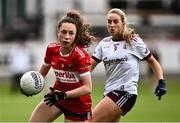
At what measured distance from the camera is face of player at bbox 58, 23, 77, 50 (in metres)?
11.8

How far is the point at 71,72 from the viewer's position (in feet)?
39.0

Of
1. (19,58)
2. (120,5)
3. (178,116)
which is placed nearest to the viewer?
(178,116)

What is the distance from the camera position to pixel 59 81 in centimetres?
1203

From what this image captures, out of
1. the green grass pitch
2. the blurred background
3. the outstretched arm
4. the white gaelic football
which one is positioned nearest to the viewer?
the white gaelic football

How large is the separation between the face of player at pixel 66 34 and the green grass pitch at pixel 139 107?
7662 millimetres

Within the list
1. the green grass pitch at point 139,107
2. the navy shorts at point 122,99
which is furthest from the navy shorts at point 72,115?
the green grass pitch at point 139,107

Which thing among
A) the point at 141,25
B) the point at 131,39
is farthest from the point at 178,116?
the point at 141,25

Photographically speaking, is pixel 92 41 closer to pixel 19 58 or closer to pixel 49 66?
pixel 49 66

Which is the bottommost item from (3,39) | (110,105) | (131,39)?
(3,39)

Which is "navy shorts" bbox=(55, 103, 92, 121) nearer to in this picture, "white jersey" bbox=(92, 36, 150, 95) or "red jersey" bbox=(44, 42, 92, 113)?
"red jersey" bbox=(44, 42, 92, 113)

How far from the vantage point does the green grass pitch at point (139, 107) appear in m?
20.2

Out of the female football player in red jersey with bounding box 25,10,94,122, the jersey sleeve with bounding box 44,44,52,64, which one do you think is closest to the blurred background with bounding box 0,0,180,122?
the jersey sleeve with bounding box 44,44,52,64

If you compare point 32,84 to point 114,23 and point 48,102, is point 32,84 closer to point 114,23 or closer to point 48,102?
point 48,102

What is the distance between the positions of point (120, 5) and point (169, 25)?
8.72ft
